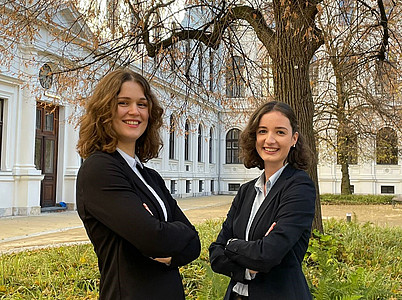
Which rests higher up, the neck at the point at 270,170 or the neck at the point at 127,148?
the neck at the point at 127,148

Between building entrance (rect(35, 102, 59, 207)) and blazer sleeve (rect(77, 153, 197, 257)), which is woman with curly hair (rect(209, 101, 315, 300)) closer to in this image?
blazer sleeve (rect(77, 153, 197, 257))

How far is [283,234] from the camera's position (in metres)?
2.09

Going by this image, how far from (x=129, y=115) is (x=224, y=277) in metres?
1.99

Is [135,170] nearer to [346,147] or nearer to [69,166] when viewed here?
[69,166]

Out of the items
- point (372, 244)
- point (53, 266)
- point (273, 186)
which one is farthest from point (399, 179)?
point (273, 186)

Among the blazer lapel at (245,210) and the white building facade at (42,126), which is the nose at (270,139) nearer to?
the blazer lapel at (245,210)

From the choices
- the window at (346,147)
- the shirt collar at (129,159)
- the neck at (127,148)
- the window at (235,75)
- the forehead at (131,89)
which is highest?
the window at (235,75)

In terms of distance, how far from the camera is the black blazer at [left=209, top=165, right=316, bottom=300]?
6.81 feet

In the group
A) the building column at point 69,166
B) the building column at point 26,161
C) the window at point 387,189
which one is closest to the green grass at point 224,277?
the building column at point 26,161

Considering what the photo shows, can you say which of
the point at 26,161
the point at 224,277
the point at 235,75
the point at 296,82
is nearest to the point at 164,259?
→ the point at 224,277

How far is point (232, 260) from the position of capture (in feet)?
7.22

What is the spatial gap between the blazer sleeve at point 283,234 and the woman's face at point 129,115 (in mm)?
710

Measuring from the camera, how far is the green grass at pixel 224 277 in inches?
141

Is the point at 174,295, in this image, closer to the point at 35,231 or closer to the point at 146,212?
the point at 146,212
